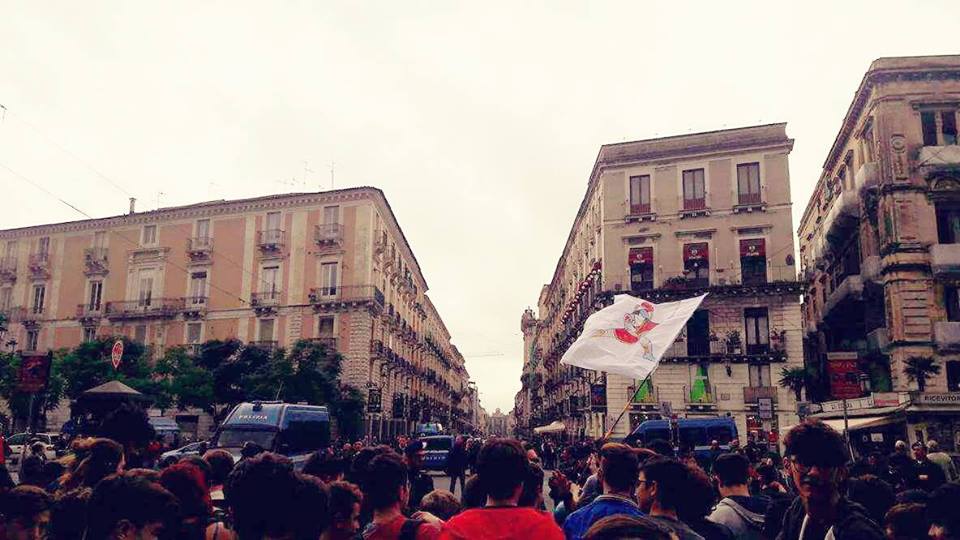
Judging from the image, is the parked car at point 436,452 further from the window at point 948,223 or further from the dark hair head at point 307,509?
the dark hair head at point 307,509

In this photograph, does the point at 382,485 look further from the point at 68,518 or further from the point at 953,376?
the point at 953,376

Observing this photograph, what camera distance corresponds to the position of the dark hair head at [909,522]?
4.06 m

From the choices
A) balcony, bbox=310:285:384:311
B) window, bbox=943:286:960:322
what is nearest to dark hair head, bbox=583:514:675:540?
window, bbox=943:286:960:322

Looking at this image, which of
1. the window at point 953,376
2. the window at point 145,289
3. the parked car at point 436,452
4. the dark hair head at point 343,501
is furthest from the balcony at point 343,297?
the dark hair head at point 343,501

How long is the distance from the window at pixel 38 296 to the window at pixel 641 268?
39.3 metres

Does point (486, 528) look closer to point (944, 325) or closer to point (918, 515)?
point (918, 515)

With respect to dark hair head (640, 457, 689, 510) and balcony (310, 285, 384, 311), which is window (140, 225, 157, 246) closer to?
balcony (310, 285, 384, 311)

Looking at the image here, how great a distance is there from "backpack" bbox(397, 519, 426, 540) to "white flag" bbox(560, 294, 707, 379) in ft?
25.7

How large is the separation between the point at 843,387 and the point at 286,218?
3575 centimetres

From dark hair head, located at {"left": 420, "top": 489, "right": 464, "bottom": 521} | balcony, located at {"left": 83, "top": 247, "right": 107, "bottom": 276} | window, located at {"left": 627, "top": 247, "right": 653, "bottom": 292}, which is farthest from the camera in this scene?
balcony, located at {"left": 83, "top": 247, "right": 107, "bottom": 276}

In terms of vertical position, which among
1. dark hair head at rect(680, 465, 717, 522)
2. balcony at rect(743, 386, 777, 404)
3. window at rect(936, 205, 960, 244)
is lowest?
dark hair head at rect(680, 465, 717, 522)

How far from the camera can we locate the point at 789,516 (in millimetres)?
3961

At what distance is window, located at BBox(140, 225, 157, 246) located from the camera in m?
46.6

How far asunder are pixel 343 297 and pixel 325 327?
7.09ft
